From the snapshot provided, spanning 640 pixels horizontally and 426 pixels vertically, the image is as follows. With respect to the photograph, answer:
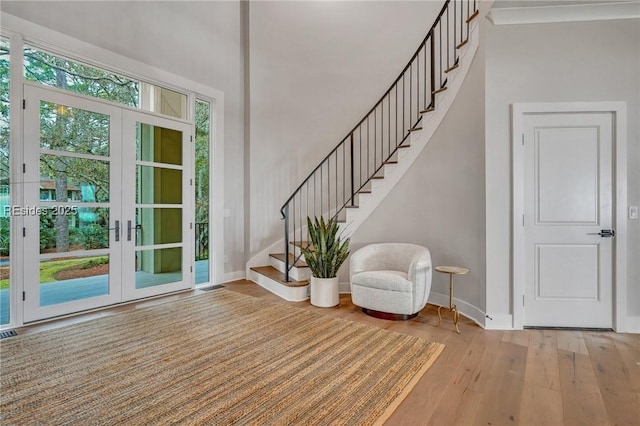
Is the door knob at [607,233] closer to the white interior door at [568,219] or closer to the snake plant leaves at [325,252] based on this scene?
the white interior door at [568,219]

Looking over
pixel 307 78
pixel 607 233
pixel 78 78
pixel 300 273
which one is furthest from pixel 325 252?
pixel 78 78

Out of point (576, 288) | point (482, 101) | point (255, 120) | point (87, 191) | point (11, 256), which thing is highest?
point (255, 120)

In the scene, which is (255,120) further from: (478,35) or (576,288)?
(576,288)

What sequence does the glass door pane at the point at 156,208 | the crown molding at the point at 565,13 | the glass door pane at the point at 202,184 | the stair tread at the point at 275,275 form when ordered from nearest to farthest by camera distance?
the crown molding at the point at 565,13 < the glass door pane at the point at 156,208 < the stair tread at the point at 275,275 < the glass door pane at the point at 202,184

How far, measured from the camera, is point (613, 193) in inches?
124

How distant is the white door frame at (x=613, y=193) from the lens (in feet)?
10.2

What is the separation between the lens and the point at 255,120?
5.44 m

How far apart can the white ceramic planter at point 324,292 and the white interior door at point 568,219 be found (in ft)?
6.51

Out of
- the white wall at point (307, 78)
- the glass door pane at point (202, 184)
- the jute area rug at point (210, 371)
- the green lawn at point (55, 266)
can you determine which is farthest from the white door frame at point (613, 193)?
the green lawn at point (55, 266)

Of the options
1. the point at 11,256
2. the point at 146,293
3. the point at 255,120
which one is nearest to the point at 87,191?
the point at 11,256

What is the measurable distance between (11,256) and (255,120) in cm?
353

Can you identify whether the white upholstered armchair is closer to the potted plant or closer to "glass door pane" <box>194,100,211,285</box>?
the potted plant

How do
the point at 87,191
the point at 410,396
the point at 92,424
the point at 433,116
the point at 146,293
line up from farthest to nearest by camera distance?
the point at 146,293, the point at 433,116, the point at 87,191, the point at 410,396, the point at 92,424

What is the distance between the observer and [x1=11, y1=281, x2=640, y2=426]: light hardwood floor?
1876 millimetres
